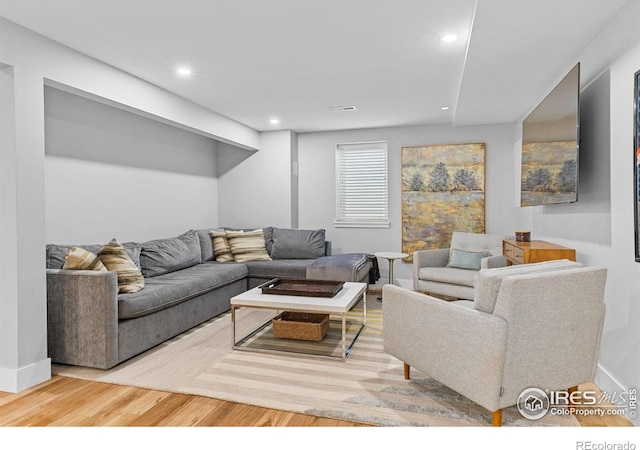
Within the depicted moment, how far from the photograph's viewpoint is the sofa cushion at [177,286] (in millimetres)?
2990

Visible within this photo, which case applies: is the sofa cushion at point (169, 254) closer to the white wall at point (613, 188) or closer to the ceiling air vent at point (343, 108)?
the ceiling air vent at point (343, 108)

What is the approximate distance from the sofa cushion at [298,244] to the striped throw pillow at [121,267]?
2.28m

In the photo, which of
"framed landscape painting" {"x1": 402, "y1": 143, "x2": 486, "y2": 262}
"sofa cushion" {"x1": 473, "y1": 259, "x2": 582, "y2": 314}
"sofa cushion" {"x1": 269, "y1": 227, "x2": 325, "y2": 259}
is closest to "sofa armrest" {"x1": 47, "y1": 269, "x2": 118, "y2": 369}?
"sofa cushion" {"x1": 473, "y1": 259, "x2": 582, "y2": 314}

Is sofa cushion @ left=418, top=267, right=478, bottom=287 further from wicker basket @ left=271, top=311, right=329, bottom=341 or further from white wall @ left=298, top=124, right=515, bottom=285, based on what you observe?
wicker basket @ left=271, top=311, right=329, bottom=341

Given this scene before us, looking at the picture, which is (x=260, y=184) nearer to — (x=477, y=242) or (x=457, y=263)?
(x=457, y=263)

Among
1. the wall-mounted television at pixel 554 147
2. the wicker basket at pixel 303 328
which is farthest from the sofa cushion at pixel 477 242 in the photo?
the wicker basket at pixel 303 328

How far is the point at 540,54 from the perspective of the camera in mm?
2883

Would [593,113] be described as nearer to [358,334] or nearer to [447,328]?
[447,328]

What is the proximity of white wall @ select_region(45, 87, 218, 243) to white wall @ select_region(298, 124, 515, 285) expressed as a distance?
164 centimetres

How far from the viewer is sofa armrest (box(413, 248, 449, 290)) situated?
466cm

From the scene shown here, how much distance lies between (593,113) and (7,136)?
12.6 ft

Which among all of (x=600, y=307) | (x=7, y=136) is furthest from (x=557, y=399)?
(x=7, y=136)

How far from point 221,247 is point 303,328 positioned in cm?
223
